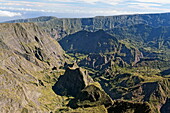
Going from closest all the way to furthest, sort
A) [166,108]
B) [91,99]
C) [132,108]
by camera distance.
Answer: [132,108], [91,99], [166,108]

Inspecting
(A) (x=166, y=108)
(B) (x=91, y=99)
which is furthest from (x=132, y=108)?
(A) (x=166, y=108)

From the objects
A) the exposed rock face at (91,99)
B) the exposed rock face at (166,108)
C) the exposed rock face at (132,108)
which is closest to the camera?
the exposed rock face at (132,108)

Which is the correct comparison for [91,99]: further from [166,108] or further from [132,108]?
[166,108]

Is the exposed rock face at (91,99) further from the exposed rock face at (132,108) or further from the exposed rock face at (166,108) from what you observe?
the exposed rock face at (166,108)

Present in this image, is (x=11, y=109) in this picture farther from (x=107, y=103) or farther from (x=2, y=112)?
(x=107, y=103)

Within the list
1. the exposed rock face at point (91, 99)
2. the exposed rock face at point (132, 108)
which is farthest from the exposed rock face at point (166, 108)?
the exposed rock face at point (132, 108)

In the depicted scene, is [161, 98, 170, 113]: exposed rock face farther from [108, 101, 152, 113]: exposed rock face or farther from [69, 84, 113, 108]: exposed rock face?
[108, 101, 152, 113]: exposed rock face

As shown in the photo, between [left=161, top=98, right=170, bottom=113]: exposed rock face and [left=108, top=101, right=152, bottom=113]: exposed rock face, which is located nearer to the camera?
[left=108, top=101, right=152, bottom=113]: exposed rock face

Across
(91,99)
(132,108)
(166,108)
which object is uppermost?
(132,108)

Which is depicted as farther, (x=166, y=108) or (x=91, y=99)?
(x=166, y=108)

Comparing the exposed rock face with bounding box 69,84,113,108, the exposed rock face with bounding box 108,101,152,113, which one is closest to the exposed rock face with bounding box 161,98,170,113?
the exposed rock face with bounding box 69,84,113,108

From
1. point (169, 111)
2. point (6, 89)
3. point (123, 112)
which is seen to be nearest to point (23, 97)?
point (6, 89)
